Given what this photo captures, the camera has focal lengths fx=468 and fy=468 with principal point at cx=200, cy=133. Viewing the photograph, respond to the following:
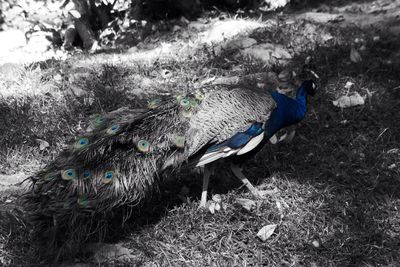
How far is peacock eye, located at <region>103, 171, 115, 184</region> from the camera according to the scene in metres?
2.62

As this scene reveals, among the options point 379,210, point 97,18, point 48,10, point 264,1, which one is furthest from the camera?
point 264,1

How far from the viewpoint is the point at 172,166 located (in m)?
2.79

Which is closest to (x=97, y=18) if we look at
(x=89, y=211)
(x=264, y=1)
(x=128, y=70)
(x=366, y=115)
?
(x=128, y=70)

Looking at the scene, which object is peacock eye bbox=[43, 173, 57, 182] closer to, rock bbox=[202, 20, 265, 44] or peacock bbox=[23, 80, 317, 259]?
peacock bbox=[23, 80, 317, 259]

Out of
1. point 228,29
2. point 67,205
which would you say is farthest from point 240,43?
point 67,205

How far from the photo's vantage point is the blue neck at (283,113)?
10.3 ft

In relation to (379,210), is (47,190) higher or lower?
higher

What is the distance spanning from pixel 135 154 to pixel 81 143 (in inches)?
13.4

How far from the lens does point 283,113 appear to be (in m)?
3.21

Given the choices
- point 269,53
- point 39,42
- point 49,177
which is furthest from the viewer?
point 39,42

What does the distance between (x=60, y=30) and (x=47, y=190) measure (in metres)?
4.16

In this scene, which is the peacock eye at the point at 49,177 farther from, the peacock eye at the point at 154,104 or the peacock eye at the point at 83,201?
the peacock eye at the point at 154,104

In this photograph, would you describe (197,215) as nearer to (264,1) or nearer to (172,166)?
(172,166)

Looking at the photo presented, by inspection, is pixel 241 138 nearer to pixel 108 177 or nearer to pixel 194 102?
pixel 194 102
